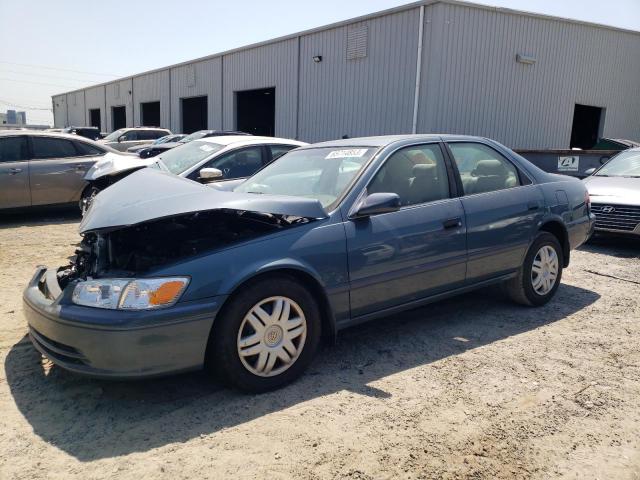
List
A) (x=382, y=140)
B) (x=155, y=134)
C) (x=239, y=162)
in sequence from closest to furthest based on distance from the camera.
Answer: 1. (x=382, y=140)
2. (x=239, y=162)
3. (x=155, y=134)

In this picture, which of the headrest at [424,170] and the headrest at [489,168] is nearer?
the headrest at [424,170]

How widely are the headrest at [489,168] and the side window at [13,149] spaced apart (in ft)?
24.6

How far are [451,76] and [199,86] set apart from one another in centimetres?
1509

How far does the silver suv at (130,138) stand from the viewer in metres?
19.3

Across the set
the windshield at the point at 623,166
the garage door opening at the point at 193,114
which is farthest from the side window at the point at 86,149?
the garage door opening at the point at 193,114

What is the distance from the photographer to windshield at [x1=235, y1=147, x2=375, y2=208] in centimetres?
373

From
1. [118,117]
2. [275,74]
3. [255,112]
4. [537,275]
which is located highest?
[275,74]

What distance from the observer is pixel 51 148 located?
29.1ft

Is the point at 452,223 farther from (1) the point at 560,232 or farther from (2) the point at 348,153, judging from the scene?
(1) the point at 560,232

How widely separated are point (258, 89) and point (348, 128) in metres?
6.40

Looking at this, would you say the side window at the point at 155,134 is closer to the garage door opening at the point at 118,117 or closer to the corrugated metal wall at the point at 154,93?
the corrugated metal wall at the point at 154,93

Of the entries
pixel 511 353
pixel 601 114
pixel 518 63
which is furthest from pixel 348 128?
pixel 511 353

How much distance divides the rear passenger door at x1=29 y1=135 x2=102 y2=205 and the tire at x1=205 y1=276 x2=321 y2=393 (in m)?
6.96

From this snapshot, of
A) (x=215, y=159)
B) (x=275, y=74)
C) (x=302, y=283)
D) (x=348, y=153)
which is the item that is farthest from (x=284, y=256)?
(x=275, y=74)
